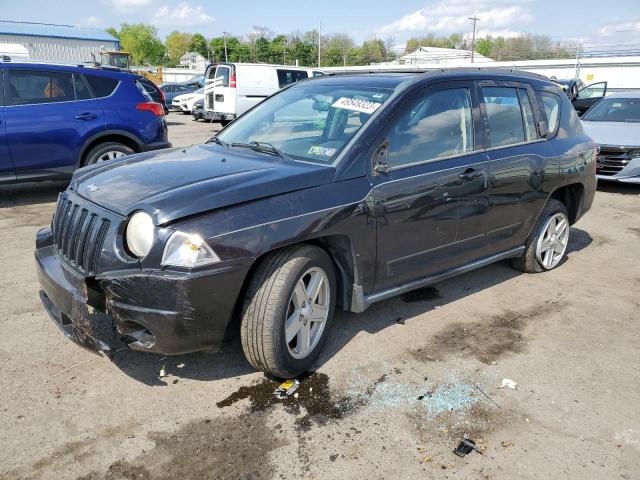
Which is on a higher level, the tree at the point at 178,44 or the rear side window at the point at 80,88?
the tree at the point at 178,44

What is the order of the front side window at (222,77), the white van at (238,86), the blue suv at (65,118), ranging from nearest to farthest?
the blue suv at (65,118) → the white van at (238,86) → the front side window at (222,77)

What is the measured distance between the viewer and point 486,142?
166 inches

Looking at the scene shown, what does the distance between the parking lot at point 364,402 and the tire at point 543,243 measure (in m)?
0.62

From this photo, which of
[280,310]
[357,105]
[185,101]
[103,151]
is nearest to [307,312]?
[280,310]

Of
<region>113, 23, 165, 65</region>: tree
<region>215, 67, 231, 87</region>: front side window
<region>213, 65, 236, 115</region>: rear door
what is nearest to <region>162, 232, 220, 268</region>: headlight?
<region>213, 65, 236, 115</region>: rear door

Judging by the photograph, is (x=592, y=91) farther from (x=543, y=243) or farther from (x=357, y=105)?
(x=357, y=105)

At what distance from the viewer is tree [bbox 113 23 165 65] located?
103438mm

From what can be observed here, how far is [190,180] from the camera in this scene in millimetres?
3107

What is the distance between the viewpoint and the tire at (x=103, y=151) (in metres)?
7.50

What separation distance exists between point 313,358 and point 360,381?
326 millimetres

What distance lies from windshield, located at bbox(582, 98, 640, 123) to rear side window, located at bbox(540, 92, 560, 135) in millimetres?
5997

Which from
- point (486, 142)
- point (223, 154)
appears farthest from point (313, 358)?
point (486, 142)

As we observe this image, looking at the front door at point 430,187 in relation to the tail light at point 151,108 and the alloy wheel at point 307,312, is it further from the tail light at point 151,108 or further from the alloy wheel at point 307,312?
the tail light at point 151,108

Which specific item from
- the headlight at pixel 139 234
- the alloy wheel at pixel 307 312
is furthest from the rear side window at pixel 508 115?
the headlight at pixel 139 234
